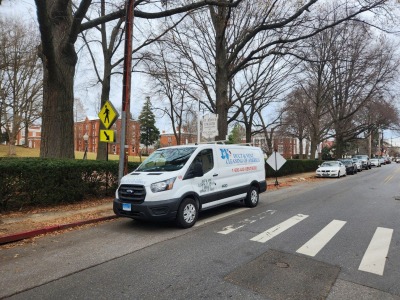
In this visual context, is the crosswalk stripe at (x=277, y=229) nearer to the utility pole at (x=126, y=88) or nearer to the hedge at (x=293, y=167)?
the utility pole at (x=126, y=88)

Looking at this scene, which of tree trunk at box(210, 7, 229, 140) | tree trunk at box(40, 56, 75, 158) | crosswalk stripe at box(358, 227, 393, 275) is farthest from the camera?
tree trunk at box(210, 7, 229, 140)

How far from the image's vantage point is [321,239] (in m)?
6.18

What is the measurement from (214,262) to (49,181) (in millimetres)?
6250

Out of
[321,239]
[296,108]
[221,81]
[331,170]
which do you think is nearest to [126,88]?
[321,239]

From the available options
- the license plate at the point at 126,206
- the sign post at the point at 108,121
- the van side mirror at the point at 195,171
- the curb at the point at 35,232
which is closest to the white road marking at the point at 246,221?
the van side mirror at the point at 195,171

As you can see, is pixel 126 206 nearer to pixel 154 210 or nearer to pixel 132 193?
pixel 132 193

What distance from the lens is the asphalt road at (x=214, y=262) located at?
381 cm

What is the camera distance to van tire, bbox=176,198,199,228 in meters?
6.83

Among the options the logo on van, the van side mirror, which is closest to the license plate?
the van side mirror

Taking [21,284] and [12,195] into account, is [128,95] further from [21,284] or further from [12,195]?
[21,284]

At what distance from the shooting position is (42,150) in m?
11.3

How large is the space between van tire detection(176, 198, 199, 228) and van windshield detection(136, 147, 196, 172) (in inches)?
34.7

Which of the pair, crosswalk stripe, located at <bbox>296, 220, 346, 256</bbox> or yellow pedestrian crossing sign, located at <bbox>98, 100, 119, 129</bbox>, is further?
yellow pedestrian crossing sign, located at <bbox>98, 100, 119, 129</bbox>

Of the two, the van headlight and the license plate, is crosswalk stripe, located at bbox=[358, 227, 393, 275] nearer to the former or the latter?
the van headlight
